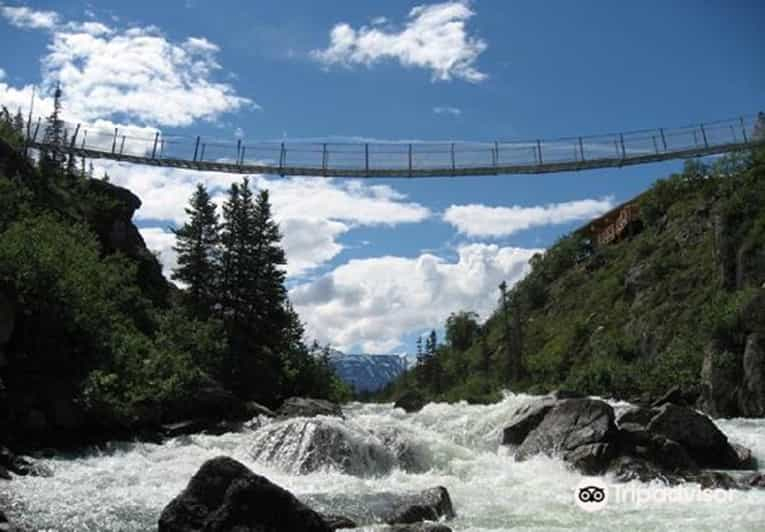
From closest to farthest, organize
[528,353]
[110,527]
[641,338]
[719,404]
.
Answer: [110,527] → [719,404] → [641,338] → [528,353]

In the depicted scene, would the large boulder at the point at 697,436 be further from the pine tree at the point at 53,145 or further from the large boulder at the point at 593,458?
the pine tree at the point at 53,145

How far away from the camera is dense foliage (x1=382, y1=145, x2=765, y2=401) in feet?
131

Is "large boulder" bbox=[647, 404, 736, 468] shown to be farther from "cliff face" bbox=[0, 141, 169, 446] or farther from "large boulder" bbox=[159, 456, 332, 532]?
"cliff face" bbox=[0, 141, 169, 446]

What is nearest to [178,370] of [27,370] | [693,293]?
[27,370]

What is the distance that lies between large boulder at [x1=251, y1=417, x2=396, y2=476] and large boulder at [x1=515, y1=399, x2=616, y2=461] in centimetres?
396

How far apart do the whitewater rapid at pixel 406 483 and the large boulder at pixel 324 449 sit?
60 mm

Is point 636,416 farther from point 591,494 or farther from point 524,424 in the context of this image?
point 591,494

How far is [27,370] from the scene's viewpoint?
26.8m

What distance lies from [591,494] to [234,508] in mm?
8457

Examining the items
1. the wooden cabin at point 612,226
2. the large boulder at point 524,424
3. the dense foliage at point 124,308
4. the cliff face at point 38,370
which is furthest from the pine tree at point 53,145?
the wooden cabin at point 612,226

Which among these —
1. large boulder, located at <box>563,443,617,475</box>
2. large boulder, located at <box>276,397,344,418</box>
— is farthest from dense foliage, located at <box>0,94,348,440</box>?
large boulder, located at <box>563,443,617,475</box>

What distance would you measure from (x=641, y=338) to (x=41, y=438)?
4095cm

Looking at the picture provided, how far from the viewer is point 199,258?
1993 inches

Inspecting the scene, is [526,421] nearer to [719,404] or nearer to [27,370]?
[719,404]
